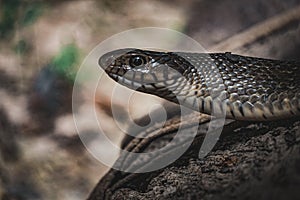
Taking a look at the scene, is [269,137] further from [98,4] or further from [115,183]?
[98,4]

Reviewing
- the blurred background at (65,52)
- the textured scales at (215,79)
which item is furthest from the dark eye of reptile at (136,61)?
the blurred background at (65,52)

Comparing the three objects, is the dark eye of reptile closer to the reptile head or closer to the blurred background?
the reptile head

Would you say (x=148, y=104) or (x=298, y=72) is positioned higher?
(x=148, y=104)

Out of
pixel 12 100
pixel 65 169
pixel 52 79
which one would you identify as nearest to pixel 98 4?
pixel 52 79

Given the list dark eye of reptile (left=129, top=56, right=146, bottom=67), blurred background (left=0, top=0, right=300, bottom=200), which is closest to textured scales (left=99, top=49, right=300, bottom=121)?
dark eye of reptile (left=129, top=56, right=146, bottom=67)

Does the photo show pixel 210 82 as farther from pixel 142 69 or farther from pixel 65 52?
pixel 65 52

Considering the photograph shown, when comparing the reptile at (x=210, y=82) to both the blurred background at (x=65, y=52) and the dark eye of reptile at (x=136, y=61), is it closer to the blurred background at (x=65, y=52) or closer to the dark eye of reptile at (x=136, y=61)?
the dark eye of reptile at (x=136, y=61)

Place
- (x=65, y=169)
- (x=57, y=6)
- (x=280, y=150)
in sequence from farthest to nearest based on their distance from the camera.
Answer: (x=57, y=6), (x=65, y=169), (x=280, y=150)
